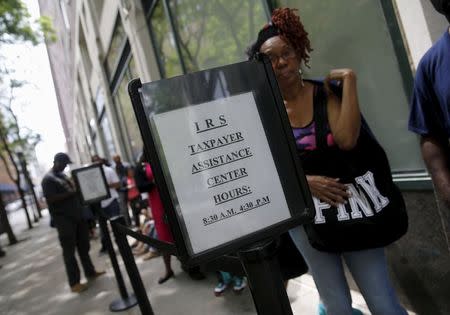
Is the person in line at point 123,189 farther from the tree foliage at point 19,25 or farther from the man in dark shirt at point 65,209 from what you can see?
the tree foliage at point 19,25

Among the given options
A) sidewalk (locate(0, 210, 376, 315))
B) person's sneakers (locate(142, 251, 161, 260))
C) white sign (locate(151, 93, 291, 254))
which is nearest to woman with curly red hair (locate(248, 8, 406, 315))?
white sign (locate(151, 93, 291, 254))

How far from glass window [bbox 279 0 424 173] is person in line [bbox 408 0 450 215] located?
47.4 inches

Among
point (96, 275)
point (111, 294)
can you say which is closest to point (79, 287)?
point (96, 275)

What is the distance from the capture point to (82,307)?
17.0ft

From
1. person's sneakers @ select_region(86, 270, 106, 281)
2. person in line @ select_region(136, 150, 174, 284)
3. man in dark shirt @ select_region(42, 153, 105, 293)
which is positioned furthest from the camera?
person's sneakers @ select_region(86, 270, 106, 281)

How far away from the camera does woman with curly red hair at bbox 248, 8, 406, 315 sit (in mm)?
1655

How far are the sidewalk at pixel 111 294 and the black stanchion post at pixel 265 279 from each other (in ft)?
7.74

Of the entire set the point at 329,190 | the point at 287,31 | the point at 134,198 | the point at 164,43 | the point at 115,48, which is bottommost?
the point at 134,198

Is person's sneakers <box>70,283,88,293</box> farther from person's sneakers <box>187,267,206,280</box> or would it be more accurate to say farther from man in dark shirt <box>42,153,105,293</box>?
person's sneakers <box>187,267,206,280</box>

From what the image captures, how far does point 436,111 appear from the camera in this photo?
157cm

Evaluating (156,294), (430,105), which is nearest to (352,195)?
(430,105)

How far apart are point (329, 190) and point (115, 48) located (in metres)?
10.1

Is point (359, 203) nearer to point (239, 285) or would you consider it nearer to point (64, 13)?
point (239, 285)

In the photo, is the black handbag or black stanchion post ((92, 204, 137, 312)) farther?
black stanchion post ((92, 204, 137, 312))
